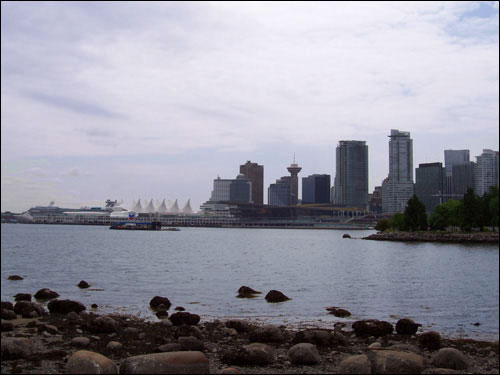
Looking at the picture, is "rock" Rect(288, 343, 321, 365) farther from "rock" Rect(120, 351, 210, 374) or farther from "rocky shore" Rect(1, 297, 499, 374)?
"rock" Rect(120, 351, 210, 374)

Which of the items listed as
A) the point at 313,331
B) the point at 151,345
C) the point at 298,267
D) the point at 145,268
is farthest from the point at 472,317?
the point at 145,268

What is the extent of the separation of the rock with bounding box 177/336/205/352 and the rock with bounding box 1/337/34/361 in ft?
13.8

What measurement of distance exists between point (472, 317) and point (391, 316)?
3.65 meters

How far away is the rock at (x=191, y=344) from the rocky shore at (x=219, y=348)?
0.03 meters

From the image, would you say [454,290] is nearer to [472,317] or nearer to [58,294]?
[472,317]

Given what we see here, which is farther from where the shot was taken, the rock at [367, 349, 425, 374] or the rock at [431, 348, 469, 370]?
the rock at [431, 348, 469, 370]

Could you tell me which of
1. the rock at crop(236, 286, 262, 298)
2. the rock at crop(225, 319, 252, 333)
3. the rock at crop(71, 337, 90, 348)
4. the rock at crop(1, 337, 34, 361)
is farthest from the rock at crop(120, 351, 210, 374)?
the rock at crop(236, 286, 262, 298)

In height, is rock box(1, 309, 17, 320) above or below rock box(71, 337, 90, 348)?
below

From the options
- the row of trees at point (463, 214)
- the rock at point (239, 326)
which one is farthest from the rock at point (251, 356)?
the row of trees at point (463, 214)

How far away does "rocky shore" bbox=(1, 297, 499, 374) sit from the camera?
38.7ft

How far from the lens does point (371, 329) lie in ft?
58.1

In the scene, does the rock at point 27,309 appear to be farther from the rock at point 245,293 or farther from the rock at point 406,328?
the rock at point 406,328

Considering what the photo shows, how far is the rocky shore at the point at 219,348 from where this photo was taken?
38.7ft

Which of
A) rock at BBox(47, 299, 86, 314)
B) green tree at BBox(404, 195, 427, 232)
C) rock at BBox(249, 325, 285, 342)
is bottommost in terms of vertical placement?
rock at BBox(47, 299, 86, 314)
